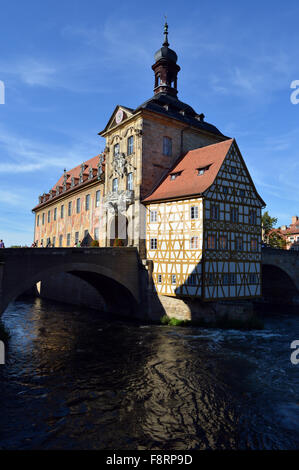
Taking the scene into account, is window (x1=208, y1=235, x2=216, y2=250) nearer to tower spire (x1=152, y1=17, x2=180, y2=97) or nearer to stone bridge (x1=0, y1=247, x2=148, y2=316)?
stone bridge (x1=0, y1=247, x2=148, y2=316)

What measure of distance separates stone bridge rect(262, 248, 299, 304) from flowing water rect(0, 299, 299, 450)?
36.2 ft

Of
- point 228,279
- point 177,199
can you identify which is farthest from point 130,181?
point 228,279

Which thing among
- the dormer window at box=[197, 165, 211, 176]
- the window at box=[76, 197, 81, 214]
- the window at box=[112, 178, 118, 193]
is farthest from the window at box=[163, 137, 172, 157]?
the window at box=[76, 197, 81, 214]

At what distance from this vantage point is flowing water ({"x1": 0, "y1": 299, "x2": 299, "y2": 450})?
885 cm

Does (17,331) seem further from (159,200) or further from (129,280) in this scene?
(159,200)

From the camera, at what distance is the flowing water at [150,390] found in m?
8.85

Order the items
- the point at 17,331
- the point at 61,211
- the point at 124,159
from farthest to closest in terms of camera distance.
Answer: the point at 61,211, the point at 124,159, the point at 17,331

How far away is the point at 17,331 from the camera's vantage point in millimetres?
21047

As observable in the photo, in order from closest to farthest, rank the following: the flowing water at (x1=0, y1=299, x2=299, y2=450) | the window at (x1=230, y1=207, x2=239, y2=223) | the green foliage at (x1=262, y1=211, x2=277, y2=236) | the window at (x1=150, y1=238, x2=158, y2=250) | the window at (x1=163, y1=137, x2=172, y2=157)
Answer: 1. the flowing water at (x1=0, y1=299, x2=299, y2=450)
2. the window at (x1=230, y1=207, x2=239, y2=223)
3. the window at (x1=150, y1=238, x2=158, y2=250)
4. the window at (x1=163, y1=137, x2=172, y2=157)
5. the green foliage at (x1=262, y1=211, x2=277, y2=236)

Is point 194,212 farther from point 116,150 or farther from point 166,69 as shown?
point 166,69

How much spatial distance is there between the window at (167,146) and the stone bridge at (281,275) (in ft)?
39.8

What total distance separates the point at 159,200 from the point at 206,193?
4098mm
